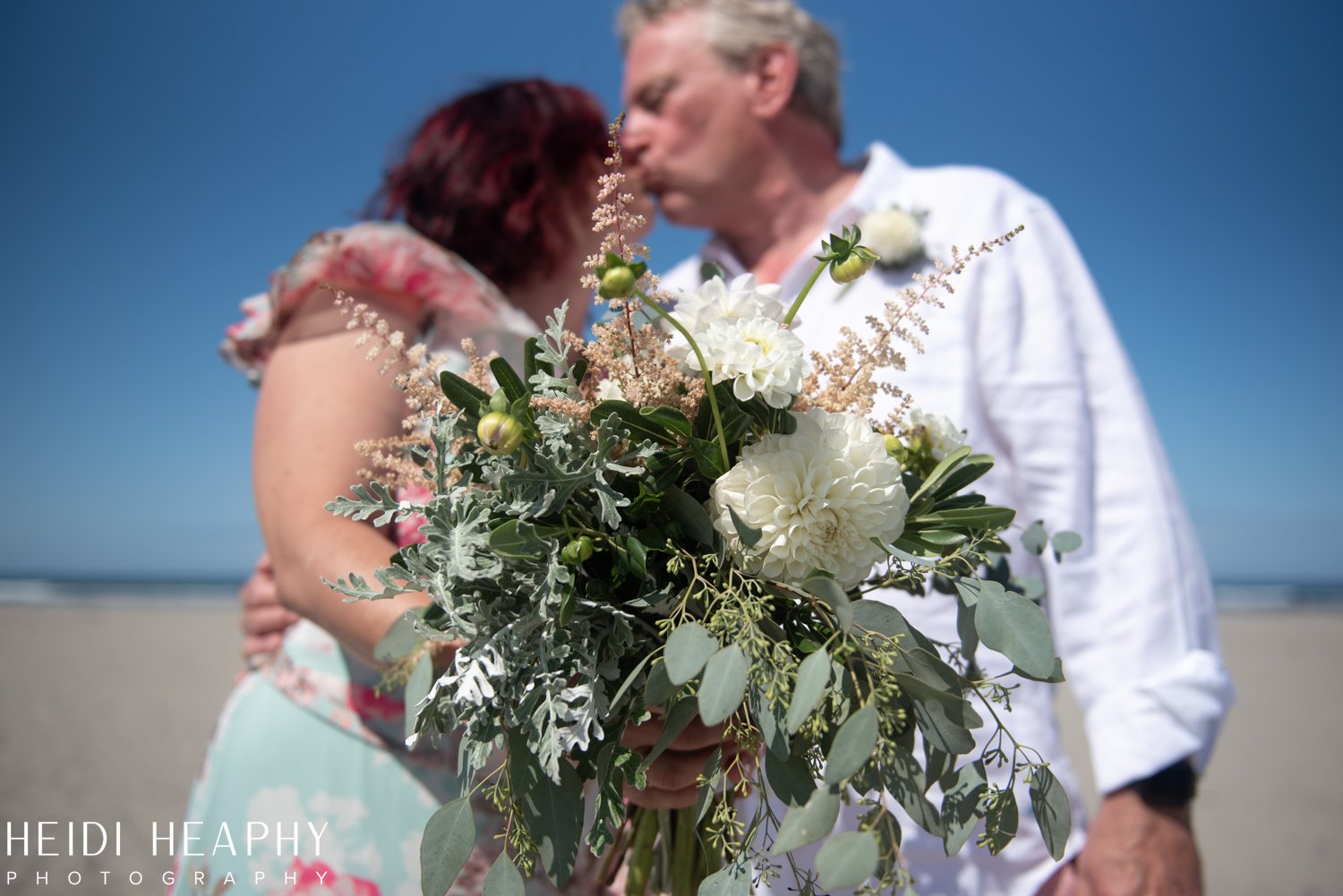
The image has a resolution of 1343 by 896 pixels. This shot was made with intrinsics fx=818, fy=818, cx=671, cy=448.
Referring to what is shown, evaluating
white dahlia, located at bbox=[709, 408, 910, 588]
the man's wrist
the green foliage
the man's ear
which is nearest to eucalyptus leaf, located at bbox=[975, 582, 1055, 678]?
the green foliage

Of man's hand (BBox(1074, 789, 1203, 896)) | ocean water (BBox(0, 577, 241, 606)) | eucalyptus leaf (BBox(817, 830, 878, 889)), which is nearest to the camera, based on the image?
eucalyptus leaf (BBox(817, 830, 878, 889))

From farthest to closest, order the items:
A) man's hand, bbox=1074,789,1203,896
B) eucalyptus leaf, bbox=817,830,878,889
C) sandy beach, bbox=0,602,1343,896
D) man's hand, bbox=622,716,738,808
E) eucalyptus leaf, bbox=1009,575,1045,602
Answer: sandy beach, bbox=0,602,1343,896
man's hand, bbox=1074,789,1203,896
eucalyptus leaf, bbox=1009,575,1045,602
man's hand, bbox=622,716,738,808
eucalyptus leaf, bbox=817,830,878,889

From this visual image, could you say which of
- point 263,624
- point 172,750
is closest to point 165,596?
point 172,750

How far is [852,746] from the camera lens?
75 centimetres

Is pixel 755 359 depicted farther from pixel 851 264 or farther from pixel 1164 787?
pixel 1164 787

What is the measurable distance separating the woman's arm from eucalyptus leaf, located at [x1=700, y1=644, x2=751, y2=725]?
0.65 m

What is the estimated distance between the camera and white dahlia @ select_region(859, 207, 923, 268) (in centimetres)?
215

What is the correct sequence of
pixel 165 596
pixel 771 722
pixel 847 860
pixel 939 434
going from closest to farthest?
pixel 847 860, pixel 771 722, pixel 939 434, pixel 165 596

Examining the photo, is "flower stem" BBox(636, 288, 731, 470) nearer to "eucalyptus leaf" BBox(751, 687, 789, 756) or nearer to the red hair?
"eucalyptus leaf" BBox(751, 687, 789, 756)

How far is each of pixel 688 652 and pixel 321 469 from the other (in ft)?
3.06

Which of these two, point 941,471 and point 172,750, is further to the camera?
point 172,750

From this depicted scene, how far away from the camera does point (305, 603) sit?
1.42 meters

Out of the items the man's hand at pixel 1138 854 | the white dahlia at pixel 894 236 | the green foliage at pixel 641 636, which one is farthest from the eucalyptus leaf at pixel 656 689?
the white dahlia at pixel 894 236

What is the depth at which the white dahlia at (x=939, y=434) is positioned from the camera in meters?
1.11
